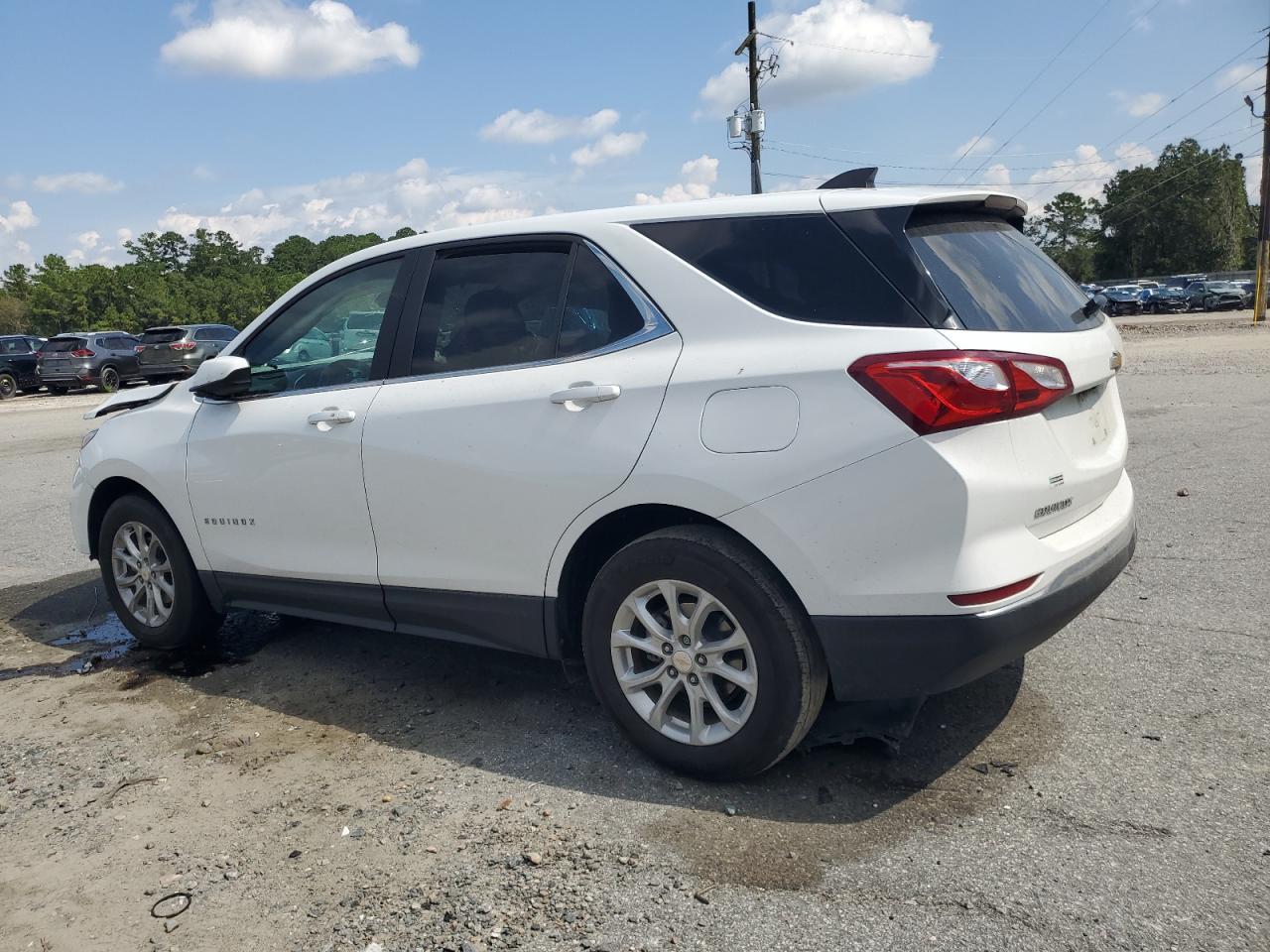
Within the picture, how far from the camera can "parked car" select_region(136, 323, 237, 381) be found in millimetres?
24938

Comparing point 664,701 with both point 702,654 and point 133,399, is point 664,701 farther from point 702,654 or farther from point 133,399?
point 133,399

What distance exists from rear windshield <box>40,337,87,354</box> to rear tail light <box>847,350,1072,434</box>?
29.3 m

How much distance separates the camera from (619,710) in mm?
3410

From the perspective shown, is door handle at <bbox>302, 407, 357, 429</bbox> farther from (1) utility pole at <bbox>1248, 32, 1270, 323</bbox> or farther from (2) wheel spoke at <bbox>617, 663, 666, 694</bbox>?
(1) utility pole at <bbox>1248, 32, 1270, 323</bbox>

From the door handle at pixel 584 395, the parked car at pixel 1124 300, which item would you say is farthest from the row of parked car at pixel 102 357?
the parked car at pixel 1124 300

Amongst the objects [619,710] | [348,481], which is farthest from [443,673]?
[619,710]

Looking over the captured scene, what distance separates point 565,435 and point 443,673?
1662 millimetres

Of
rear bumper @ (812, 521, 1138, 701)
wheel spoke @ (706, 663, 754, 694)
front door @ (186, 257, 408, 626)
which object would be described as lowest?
wheel spoke @ (706, 663, 754, 694)

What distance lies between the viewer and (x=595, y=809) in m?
3.17

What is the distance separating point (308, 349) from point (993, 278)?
2.87m

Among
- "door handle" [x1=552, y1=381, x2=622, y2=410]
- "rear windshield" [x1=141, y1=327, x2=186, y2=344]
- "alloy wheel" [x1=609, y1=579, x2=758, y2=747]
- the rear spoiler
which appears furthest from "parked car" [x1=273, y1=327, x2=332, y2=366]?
"rear windshield" [x1=141, y1=327, x2=186, y2=344]

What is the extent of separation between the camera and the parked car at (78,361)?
27.2 metres

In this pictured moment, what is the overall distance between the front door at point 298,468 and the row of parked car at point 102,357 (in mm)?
20605

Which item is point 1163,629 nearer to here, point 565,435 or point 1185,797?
point 1185,797
